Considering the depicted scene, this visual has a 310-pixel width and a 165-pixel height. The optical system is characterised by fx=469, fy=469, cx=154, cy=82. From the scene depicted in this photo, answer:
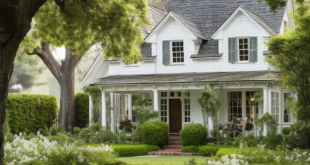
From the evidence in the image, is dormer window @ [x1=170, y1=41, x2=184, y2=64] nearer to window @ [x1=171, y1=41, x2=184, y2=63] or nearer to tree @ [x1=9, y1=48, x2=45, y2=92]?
window @ [x1=171, y1=41, x2=184, y2=63]

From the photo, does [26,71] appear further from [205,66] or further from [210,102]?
[210,102]

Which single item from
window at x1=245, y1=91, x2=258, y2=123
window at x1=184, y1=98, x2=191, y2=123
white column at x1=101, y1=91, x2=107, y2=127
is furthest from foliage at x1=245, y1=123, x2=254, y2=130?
white column at x1=101, y1=91, x2=107, y2=127

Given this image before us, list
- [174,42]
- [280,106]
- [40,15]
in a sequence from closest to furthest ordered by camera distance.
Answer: [40,15], [280,106], [174,42]

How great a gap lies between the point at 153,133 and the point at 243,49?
20.0ft

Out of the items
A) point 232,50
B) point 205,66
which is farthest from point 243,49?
point 205,66

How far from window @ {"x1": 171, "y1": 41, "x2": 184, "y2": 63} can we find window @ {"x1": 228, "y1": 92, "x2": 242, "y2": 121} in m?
3.14

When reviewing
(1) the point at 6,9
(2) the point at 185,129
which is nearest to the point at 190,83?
(2) the point at 185,129

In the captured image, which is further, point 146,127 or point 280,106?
point 280,106

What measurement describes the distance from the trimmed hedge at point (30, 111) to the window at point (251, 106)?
34.9ft

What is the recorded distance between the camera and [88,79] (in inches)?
1061

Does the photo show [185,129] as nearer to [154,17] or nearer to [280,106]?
[280,106]

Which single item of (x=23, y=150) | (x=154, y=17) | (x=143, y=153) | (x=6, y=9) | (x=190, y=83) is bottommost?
(x=143, y=153)

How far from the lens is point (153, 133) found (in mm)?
21344

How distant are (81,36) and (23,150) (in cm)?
490
